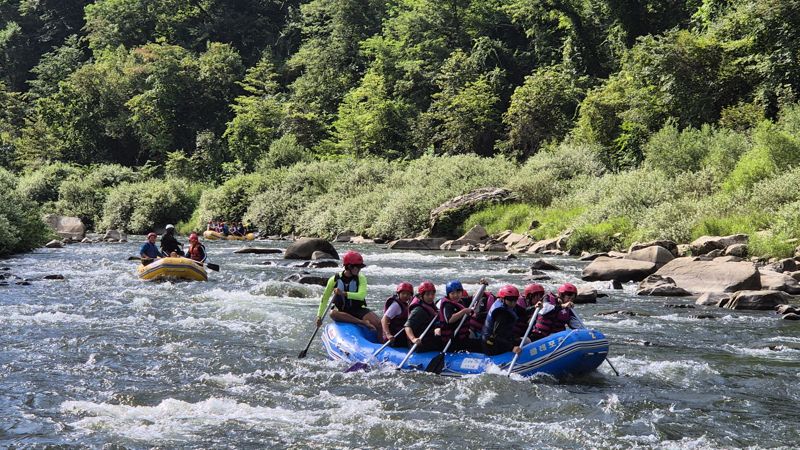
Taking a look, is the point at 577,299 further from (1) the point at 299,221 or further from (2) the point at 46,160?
(2) the point at 46,160

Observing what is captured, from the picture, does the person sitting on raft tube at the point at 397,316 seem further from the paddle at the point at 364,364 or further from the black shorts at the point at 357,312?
the black shorts at the point at 357,312

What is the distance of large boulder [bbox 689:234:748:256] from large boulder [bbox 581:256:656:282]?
7.18ft

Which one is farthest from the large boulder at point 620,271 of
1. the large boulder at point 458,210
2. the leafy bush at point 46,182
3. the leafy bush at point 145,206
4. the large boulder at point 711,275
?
the leafy bush at point 46,182

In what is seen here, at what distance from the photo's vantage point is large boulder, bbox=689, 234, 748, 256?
20.0 meters

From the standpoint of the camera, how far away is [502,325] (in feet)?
32.3

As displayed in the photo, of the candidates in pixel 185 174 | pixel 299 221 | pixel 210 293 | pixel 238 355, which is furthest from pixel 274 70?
pixel 238 355

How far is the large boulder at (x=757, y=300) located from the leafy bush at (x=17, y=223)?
2116 cm

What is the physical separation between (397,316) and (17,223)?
21092 mm

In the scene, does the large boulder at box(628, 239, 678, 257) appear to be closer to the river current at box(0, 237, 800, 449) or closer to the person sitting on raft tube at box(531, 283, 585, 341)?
the river current at box(0, 237, 800, 449)

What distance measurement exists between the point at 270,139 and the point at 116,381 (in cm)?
4741

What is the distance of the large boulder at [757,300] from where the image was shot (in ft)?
46.2

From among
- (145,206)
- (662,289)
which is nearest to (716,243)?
(662,289)

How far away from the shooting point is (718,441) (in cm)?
719

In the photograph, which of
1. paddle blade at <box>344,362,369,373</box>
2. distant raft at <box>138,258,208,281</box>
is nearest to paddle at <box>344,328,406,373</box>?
paddle blade at <box>344,362,369,373</box>
